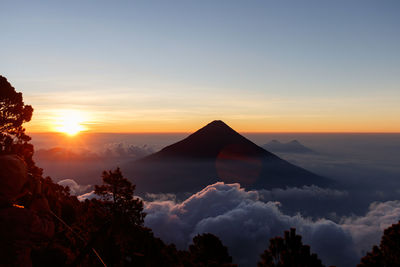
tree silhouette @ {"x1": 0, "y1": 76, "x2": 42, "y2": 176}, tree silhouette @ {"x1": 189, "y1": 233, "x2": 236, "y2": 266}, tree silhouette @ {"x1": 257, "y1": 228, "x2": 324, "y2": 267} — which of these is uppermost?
tree silhouette @ {"x1": 0, "y1": 76, "x2": 42, "y2": 176}

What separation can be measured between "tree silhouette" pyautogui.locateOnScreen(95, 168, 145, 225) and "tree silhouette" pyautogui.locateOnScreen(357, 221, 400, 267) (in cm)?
2627

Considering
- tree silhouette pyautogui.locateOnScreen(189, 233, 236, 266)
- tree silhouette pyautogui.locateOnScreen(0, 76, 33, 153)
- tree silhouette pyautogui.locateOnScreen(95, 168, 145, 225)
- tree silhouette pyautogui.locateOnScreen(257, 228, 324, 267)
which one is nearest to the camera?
tree silhouette pyautogui.locateOnScreen(257, 228, 324, 267)

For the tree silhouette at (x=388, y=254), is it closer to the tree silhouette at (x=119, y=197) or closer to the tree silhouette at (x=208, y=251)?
the tree silhouette at (x=208, y=251)

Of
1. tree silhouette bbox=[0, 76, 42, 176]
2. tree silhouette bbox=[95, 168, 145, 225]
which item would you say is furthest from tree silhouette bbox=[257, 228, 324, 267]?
tree silhouette bbox=[0, 76, 42, 176]

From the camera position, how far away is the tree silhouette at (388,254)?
21281 millimetres

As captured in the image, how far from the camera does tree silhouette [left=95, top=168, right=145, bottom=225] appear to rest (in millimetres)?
36750

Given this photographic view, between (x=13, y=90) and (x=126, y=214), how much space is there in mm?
20703

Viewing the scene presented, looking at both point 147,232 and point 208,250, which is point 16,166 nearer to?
point 208,250

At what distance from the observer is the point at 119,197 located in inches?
1475

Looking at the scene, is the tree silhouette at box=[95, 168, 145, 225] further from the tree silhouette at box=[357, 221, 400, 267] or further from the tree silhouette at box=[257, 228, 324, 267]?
the tree silhouette at box=[357, 221, 400, 267]

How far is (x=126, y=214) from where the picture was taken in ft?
120

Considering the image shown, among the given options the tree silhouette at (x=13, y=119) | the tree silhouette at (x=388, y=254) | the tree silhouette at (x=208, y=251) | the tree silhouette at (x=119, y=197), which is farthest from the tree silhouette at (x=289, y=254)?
the tree silhouette at (x=13, y=119)

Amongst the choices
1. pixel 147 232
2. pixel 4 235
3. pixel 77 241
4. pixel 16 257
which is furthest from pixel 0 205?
pixel 147 232

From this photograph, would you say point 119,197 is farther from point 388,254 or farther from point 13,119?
point 388,254
